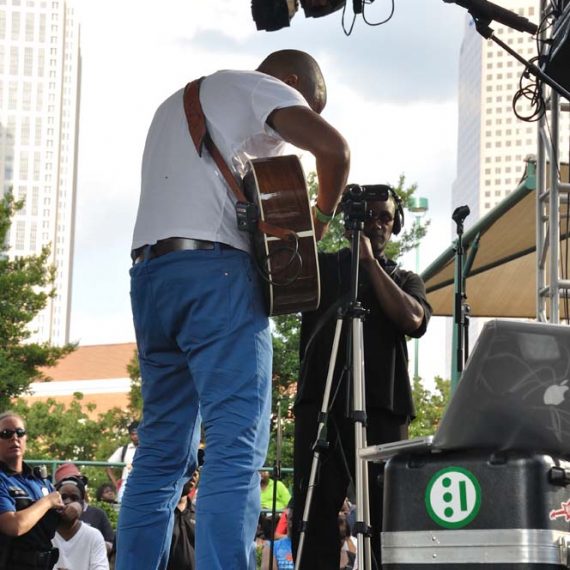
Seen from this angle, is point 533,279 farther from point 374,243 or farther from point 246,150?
point 246,150

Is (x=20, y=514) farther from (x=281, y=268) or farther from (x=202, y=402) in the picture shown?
(x=281, y=268)

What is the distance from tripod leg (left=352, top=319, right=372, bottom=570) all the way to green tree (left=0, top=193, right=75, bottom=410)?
2398cm

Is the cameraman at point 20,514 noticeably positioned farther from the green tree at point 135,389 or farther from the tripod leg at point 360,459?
the green tree at point 135,389

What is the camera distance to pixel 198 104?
3529 millimetres

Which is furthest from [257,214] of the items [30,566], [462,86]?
[462,86]

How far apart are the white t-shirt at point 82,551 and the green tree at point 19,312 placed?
2047cm

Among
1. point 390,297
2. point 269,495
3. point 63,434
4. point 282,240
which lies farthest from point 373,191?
Result: point 63,434

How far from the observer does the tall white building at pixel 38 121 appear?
14600cm

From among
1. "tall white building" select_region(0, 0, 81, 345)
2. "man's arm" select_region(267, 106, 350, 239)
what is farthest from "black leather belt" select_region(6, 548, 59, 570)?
"tall white building" select_region(0, 0, 81, 345)

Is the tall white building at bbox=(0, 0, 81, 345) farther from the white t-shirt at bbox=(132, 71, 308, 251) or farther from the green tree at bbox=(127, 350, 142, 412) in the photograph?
the white t-shirt at bbox=(132, 71, 308, 251)

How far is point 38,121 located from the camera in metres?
148

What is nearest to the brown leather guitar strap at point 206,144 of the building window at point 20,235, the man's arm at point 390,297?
the man's arm at point 390,297

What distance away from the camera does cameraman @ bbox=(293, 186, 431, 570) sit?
4383 millimetres

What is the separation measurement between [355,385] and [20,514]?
250 centimetres
